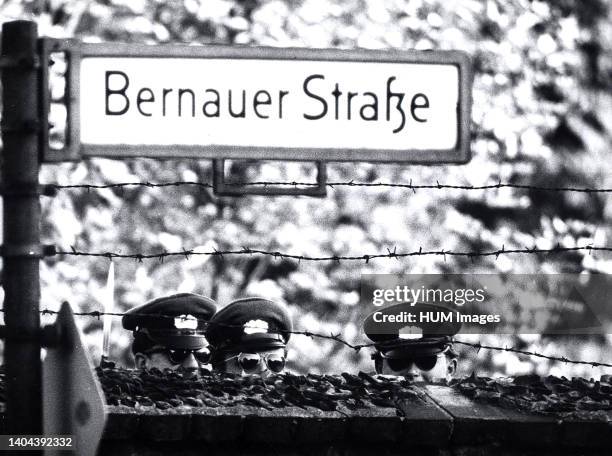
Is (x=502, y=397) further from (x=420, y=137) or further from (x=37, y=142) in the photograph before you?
(x=37, y=142)

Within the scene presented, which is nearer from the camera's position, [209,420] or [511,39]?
[209,420]

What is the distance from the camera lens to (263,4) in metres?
8.66

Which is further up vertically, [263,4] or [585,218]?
[263,4]

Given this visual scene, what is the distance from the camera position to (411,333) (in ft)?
14.2

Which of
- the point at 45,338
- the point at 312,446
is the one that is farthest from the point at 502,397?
the point at 45,338

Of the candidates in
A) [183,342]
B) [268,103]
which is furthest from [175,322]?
[268,103]

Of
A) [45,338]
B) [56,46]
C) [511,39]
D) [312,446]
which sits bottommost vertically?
[312,446]

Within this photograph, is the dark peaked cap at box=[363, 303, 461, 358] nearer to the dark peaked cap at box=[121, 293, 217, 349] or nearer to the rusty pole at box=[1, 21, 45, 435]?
the dark peaked cap at box=[121, 293, 217, 349]

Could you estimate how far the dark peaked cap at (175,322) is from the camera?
180 inches

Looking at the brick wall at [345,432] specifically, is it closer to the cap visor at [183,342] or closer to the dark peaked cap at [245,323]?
the dark peaked cap at [245,323]

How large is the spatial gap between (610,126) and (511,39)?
1007 millimetres

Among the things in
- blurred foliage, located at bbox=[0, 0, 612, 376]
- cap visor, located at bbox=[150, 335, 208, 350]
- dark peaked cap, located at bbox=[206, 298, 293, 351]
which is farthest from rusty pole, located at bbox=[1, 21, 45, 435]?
blurred foliage, located at bbox=[0, 0, 612, 376]

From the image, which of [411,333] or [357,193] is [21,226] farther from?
[357,193]

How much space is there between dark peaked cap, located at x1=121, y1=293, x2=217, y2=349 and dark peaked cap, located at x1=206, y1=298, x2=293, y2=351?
0.34 feet
